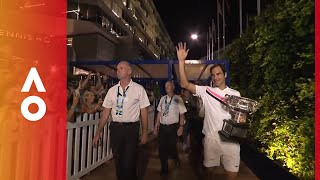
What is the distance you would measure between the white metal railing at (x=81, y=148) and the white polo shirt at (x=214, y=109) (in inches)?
97.1

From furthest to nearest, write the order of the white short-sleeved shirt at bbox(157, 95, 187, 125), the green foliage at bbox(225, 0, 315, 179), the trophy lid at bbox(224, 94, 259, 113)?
the white short-sleeved shirt at bbox(157, 95, 187, 125) → the green foliage at bbox(225, 0, 315, 179) → the trophy lid at bbox(224, 94, 259, 113)

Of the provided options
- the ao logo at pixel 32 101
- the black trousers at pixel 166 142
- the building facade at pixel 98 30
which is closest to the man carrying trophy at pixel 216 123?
the ao logo at pixel 32 101

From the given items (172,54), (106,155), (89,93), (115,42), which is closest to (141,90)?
(89,93)

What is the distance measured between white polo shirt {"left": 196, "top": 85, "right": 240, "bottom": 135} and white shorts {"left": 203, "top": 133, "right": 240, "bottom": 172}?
11cm

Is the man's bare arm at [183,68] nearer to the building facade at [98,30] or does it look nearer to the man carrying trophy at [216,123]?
the man carrying trophy at [216,123]

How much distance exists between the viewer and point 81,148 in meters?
6.45

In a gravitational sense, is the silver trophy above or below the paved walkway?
above

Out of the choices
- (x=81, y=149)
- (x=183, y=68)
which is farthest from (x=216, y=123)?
(x=81, y=149)

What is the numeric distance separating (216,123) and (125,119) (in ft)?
4.68

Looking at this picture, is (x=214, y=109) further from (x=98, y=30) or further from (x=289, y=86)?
(x=98, y=30)

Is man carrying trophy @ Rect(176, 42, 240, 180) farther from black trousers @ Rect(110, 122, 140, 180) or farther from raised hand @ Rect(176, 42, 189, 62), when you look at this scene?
black trousers @ Rect(110, 122, 140, 180)

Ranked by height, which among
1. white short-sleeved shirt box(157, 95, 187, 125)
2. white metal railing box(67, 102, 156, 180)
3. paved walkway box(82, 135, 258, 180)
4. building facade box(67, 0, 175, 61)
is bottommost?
paved walkway box(82, 135, 258, 180)

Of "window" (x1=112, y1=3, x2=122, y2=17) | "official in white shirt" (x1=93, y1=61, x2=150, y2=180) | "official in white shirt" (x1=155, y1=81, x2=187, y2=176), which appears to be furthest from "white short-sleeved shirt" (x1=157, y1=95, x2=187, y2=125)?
"window" (x1=112, y1=3, x2=122, y2=17)

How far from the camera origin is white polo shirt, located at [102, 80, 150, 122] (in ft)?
16.6
